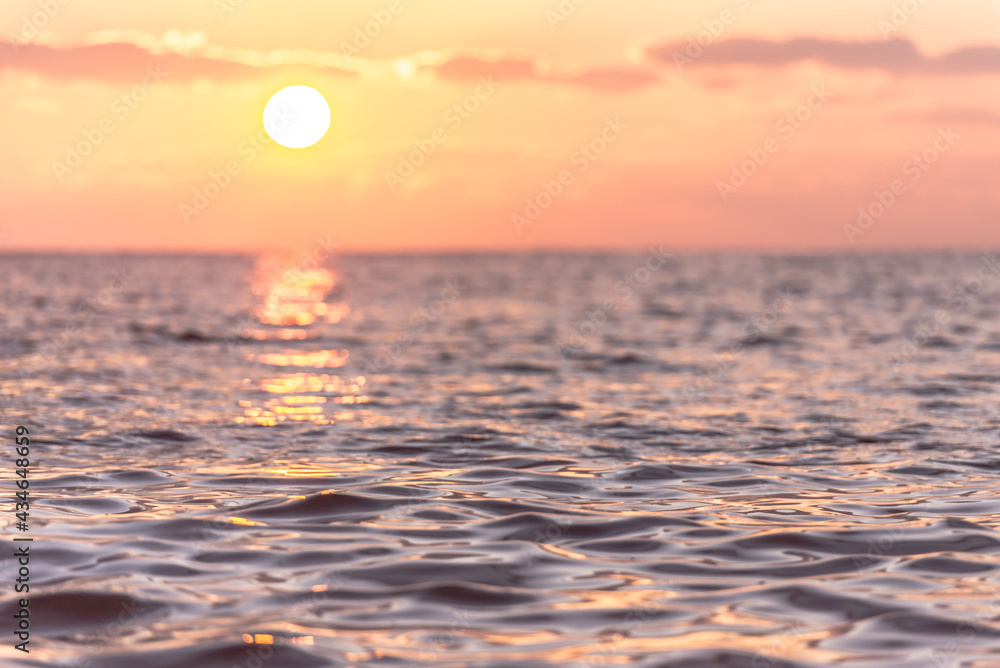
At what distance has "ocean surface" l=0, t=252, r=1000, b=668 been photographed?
554 centimetres

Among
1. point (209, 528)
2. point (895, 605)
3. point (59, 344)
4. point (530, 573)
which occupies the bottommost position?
point (895, 605)

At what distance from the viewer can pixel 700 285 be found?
62531 millimetres

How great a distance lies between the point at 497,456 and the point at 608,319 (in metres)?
23.6

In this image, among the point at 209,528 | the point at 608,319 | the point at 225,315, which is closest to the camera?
the point at 209,528

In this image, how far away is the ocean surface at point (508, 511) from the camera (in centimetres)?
554

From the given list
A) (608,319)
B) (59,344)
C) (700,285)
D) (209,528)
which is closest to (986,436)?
(209,528)

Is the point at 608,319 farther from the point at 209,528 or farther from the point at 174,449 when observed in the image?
the point at 209,528

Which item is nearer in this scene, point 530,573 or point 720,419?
point 530,573

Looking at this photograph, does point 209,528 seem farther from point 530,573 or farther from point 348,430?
point 348,430

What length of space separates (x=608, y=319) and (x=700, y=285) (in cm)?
2931

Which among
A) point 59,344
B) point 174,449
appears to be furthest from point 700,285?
point 174,449

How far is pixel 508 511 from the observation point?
338 inches

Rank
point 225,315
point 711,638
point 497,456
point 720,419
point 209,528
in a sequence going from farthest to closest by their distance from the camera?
point 225,315 → point 720,419 → point 497,456 → point 209,528 → point 711,638

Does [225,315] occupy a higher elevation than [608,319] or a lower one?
higher
